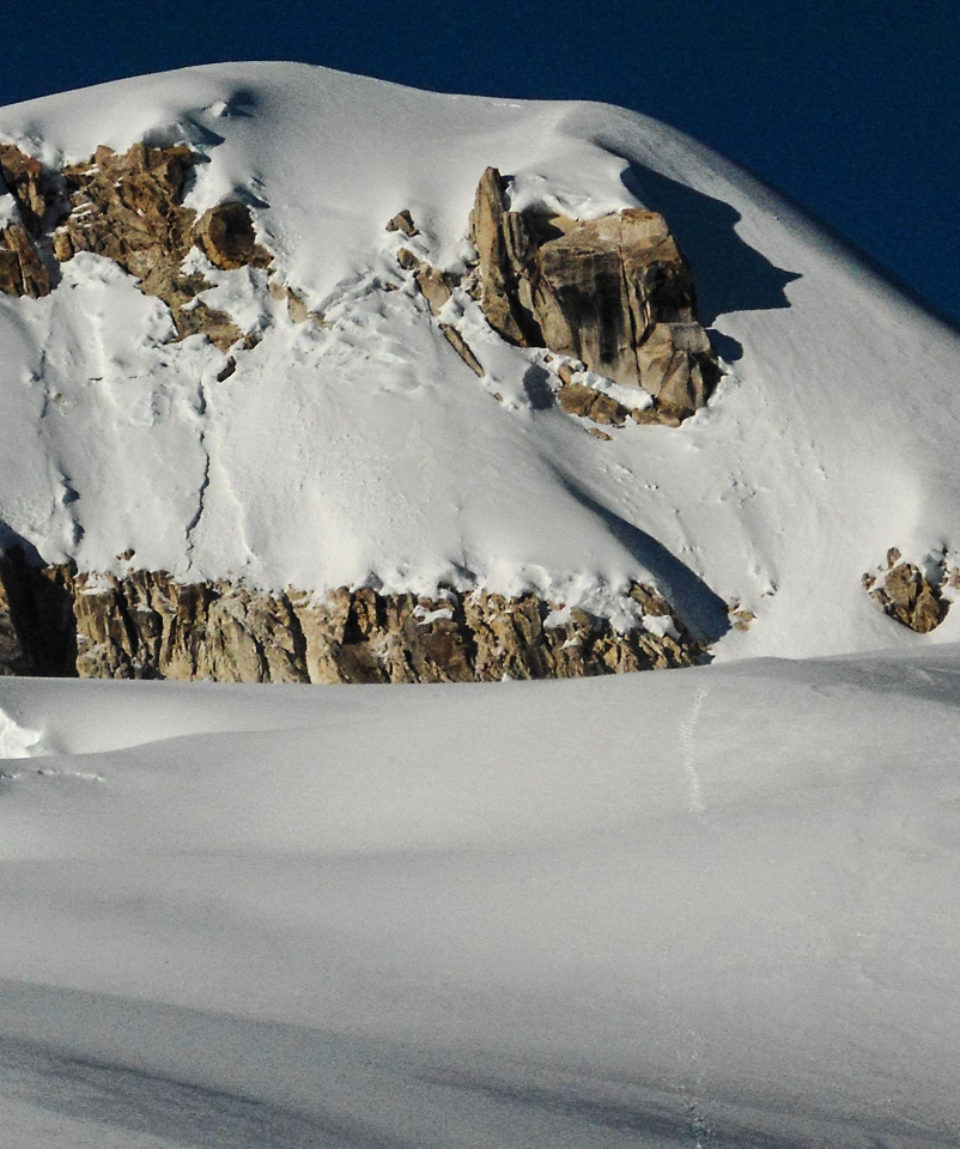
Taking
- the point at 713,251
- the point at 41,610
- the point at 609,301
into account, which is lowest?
the point at 41,610

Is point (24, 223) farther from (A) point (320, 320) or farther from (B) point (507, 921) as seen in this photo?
(B) point (507, 921)

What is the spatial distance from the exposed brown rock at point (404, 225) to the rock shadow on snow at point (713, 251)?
5627mm

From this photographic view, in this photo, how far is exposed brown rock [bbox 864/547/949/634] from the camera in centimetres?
2422

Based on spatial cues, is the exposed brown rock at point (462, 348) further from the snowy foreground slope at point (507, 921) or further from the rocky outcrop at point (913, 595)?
the snowy foreground slope at point (507, 921)

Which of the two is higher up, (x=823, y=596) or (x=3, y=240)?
(x=3, y=240)

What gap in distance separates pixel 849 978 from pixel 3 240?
31448 millimetres

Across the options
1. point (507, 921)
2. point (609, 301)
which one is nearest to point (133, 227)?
point (609, 301)

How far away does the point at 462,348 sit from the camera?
29.5 meters

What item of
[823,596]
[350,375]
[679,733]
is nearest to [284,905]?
[679,733]

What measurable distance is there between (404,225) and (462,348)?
14.7ft

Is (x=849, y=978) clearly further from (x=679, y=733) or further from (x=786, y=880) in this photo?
(x=679, y=733)

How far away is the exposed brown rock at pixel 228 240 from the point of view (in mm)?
31594

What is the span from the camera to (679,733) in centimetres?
925

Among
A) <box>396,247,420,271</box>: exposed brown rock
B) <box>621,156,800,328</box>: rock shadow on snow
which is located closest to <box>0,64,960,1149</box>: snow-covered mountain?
<box>621,156,800,328</box>: rock shadow on snow
